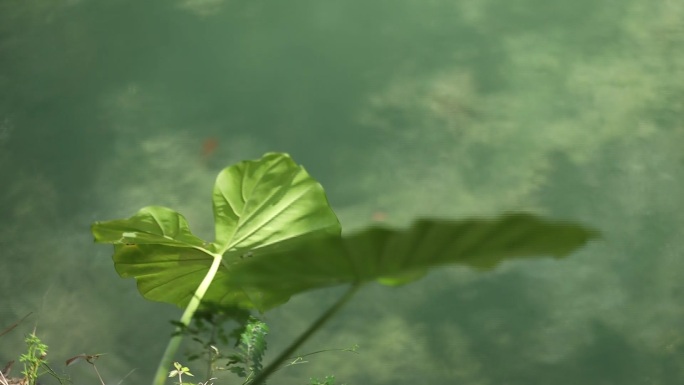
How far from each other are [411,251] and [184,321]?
492 mm

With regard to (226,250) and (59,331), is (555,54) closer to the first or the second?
(226,250)

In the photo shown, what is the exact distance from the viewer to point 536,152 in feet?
7.41

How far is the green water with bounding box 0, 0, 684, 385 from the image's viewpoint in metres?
2.15

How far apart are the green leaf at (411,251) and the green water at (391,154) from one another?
4.72 ft

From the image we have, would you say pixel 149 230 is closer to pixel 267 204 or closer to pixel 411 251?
pixel 267 204

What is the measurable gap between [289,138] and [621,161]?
2.90 feet

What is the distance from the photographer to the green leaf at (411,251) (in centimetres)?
65

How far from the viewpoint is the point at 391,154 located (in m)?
2.32

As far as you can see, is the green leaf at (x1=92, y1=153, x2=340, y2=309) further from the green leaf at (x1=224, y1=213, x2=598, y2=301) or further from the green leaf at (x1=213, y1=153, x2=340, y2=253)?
the green leaf at (x1=224, y1=213, x2=598, y2=301)

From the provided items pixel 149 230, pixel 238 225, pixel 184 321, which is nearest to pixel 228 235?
pixel 238 225

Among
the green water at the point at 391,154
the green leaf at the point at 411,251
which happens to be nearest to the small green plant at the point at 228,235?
the green leaf at the point at 411,251

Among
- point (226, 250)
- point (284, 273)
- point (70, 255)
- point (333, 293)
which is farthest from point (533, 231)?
point (70, 255)

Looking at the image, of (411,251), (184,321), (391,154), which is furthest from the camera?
(391,154)

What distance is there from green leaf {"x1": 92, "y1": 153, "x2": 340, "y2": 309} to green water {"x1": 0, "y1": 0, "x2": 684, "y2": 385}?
759 mm
